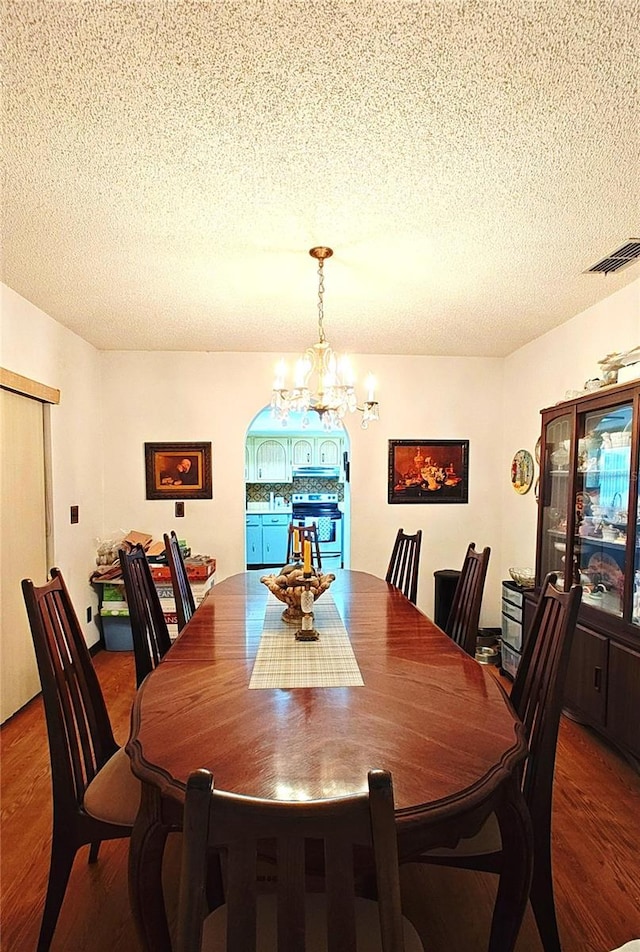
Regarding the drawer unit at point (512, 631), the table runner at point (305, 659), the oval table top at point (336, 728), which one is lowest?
the drawer unit at point (512, 631)

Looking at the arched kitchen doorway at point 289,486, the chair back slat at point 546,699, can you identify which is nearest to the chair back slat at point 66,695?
the chair back slat at point 546,699

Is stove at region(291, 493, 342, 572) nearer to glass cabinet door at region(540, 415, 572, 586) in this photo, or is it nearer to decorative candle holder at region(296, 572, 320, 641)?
glass cabinet door at region(540, 415, 572, 586)

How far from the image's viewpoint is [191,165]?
71.2 inches

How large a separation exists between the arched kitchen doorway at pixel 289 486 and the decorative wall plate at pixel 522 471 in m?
3.37

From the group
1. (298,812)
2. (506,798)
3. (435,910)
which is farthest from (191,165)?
(435,910)

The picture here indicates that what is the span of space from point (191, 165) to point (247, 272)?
964 millimetres

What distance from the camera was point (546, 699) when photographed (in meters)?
1.44

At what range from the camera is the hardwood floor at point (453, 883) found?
1573 millimetres

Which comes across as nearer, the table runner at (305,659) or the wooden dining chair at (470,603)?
the table runner at (305,659)

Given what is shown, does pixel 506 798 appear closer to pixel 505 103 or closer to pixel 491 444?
pixel 505 103

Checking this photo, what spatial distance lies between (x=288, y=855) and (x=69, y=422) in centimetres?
372

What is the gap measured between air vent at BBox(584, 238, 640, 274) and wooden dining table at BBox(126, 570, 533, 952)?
6.80ft

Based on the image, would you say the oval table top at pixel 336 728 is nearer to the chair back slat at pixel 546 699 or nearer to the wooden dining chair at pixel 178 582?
the chair back slat at pixel 546 699

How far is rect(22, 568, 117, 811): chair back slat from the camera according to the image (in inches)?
57.9
